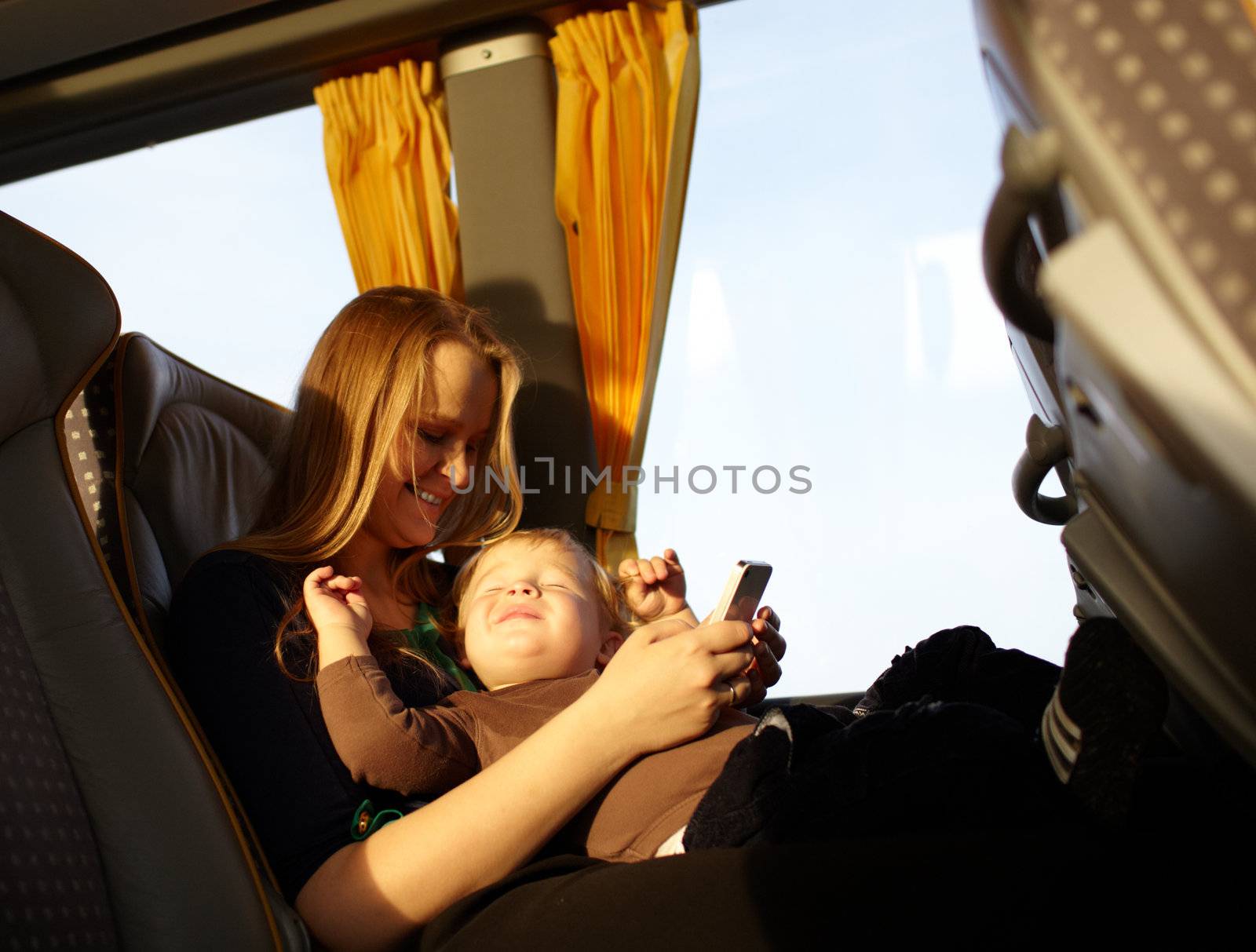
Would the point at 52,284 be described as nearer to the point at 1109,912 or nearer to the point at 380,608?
the point at 380,608

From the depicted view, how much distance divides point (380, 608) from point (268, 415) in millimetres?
434

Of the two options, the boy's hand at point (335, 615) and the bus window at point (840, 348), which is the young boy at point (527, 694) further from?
the bus window at point (840, 348)

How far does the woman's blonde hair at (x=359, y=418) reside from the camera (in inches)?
51.1

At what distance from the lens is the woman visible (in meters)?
0.92

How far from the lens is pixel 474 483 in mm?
1604

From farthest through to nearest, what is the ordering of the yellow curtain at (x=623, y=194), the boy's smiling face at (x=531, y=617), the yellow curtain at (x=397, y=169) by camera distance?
the yellow curtain at (x=397, y=169), the yellow curtain at (x=623, y=194), the boy's smiling face at (x=531, y=617)

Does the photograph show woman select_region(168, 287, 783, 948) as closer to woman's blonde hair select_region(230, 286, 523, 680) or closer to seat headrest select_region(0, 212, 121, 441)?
woman's blonde hair select_region(230, 286, 523, 680)

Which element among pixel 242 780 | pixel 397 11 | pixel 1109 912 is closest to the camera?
pixel 1109 912

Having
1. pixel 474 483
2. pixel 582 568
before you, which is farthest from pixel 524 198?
pixel 582 568

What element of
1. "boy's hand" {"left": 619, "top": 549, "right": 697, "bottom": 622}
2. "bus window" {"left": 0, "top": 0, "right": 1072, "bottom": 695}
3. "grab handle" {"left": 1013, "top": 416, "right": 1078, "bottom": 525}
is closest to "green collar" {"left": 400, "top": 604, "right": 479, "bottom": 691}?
"boy's hand" {"left": 619, "top": 549, "right": 697, "bottom": 622}

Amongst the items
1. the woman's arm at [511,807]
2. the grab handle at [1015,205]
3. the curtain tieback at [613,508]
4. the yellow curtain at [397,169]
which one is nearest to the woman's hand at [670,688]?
the woman's arm at [511,807]

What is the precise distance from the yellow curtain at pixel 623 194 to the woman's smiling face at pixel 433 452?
0.46 metres

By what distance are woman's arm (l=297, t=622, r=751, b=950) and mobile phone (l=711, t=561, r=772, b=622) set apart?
4.0 inches

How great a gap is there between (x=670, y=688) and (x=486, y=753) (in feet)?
0.85
